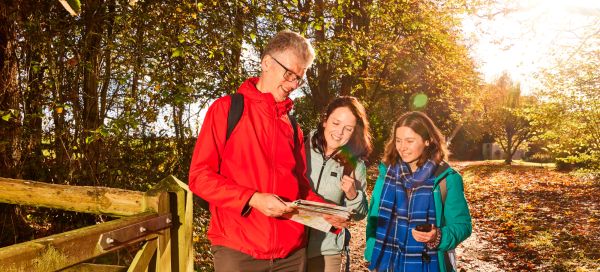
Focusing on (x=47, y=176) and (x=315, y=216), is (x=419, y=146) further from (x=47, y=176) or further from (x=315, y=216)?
(x=47, y=176)

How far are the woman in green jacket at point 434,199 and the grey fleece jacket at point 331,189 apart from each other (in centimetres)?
17

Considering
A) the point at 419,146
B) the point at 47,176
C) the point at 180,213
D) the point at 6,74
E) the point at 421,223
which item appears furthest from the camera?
the point at 47,176

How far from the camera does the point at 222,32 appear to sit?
6207mm

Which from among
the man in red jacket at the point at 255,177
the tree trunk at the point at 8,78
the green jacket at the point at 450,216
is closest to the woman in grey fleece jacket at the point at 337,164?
the green jacket at the point at 450,216

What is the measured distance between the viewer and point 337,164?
10.4 feet

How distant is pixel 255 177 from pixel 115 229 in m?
0.66

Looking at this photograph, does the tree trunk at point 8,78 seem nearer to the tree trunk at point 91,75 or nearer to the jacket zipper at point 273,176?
the tree trunk at point 91,75

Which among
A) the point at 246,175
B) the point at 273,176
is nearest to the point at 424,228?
the point at 273,176

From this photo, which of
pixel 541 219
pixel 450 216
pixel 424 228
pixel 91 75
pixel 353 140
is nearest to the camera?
pixel 424 228

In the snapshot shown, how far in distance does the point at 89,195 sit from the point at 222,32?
4.02 m

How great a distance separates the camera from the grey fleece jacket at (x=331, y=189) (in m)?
3.04

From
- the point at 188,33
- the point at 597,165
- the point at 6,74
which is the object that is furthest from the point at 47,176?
the point at 597,165

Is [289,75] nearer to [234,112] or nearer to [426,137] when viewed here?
[234,112]

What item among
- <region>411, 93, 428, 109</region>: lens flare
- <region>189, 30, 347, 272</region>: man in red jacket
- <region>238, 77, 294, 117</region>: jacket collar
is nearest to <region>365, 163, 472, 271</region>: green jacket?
<region>189, 30, 347, 272</region>: man in red jacket
